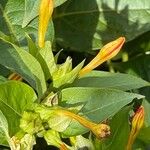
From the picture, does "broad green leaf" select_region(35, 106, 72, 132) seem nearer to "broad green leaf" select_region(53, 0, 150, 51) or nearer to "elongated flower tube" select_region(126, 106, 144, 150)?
"elongated flower tube" select_region(126, 106, 144, 150)

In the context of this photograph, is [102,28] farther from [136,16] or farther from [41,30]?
[41,30]

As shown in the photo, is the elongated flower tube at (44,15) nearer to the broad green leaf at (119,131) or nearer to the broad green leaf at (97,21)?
the broad green leaf at (119,131)

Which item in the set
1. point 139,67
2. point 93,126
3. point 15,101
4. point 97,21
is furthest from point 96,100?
point 139,67

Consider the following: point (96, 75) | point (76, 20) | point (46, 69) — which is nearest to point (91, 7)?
point (76, 20)

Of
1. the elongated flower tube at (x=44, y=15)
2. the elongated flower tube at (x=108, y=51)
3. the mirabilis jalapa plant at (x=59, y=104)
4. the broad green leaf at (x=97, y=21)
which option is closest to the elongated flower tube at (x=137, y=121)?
the mirabilis jalapa plant at (x=59, y=104)

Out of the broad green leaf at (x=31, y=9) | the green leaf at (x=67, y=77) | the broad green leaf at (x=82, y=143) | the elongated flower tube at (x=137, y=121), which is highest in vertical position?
the broad green leaf at (x=31, y=9)
